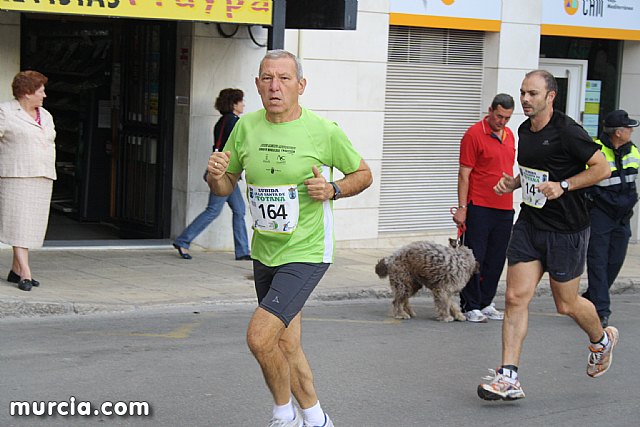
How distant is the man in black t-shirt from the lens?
7.04m

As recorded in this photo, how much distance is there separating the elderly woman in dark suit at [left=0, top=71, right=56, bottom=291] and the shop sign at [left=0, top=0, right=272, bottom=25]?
83 centimetres

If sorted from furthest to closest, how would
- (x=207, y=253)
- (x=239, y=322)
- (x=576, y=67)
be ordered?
(x=576, y=67) → (x=207, y=253) → (x=239, y=322)

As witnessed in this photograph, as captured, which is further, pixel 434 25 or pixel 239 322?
pixel 434 25

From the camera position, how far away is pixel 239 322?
31.0ft

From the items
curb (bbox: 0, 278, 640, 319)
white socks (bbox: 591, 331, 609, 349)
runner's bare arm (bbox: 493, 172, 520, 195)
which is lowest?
curb (bbox: 0, 278, 640, 319)

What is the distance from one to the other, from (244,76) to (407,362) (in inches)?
219

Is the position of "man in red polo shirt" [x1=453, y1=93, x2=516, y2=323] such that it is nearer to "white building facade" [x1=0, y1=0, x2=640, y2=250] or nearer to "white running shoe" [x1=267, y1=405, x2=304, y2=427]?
"white building facade" [x1=0, y1=0, x2=640, y2=250]

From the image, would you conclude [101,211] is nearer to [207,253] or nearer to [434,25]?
[207,253]

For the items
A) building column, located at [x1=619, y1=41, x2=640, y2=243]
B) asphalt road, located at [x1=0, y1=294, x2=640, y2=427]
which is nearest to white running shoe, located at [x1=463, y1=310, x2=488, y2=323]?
asphalt road, located at [x1=0, y1=294, x2=640, y2=427]

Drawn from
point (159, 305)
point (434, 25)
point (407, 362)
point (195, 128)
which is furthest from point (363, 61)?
point (407, 362)

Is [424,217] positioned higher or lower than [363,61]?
lower

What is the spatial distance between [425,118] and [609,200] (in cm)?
499

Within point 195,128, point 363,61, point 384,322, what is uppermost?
point 363,61

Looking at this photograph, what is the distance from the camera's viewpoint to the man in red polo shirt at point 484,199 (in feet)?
31.8
